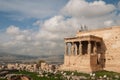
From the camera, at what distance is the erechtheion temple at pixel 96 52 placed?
2108 inches

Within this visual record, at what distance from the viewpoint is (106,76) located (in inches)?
1890

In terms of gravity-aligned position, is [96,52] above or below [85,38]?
below

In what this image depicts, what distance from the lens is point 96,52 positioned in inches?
2224

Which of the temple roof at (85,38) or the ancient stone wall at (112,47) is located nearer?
the ancient stone wall at (112,47)

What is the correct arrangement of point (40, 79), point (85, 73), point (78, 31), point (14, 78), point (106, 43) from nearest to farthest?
point (14, 78) → point (40, 79) → point (85, 73) → point (106, 43) → point (78, 31)

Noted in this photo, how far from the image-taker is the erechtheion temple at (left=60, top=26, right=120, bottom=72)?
53.5 metres

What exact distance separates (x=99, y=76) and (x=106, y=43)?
968 centimetres

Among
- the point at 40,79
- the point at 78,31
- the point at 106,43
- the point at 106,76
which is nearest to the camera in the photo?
the point at 40,79

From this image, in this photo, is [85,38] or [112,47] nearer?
[112,47]

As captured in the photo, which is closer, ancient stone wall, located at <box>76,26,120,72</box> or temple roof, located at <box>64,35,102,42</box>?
ancient stone wall, located at <box>76,26,120,72</box>

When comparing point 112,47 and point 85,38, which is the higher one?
point 85,38

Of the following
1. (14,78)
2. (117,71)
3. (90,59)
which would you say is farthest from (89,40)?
(14,78)

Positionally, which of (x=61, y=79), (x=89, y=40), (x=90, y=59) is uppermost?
(x=89, y=40)

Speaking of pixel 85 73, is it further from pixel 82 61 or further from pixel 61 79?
pixel 61 79
